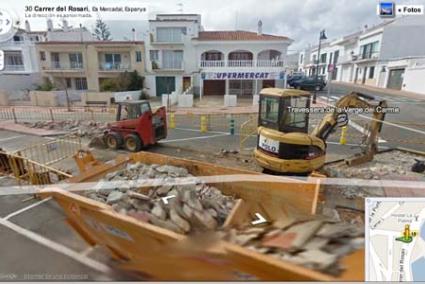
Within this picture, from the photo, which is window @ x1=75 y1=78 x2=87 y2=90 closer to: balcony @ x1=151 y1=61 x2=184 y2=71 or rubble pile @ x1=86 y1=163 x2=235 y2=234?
balcony @ x1=151 y1=61 x2=184 y2=71

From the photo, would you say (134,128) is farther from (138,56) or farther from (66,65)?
(66,65)

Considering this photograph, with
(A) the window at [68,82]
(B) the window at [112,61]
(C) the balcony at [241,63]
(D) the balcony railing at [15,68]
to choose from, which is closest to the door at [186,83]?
(C) the balcony at [241,63]

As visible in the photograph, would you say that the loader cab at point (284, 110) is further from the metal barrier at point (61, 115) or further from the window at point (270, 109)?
the metal barrier at point (61, 115)

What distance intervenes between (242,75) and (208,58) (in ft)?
13.3

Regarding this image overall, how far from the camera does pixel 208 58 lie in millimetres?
23250

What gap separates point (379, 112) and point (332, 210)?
10.3 ft

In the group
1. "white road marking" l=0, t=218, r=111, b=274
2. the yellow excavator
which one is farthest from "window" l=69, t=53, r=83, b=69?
the yellow excavator

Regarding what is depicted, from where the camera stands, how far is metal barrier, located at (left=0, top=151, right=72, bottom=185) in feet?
Answer: 16.7

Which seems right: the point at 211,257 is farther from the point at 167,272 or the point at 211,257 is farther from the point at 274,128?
the point at 274,128

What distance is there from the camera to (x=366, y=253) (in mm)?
2000

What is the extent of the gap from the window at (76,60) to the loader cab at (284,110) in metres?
25.1

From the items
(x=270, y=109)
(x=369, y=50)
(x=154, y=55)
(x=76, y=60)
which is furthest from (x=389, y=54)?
(x=76, y=60)

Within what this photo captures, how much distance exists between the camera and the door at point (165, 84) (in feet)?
77.4

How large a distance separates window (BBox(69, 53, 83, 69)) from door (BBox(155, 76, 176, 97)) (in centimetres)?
813
